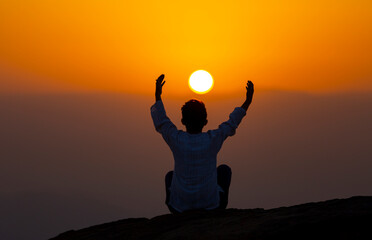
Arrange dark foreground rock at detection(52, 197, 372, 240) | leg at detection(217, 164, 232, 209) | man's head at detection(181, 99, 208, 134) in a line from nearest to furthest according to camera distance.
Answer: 1. dark foreground rock at detection(52, 197, 372, 240)
2. man's head at detection(181, 99, 208, 134)
3. leg at detection(217, 164, 232, 209)

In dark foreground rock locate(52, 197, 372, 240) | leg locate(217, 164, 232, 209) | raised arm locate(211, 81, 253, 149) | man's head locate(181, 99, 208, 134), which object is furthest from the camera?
leg locate(217, 164, 232, 209)

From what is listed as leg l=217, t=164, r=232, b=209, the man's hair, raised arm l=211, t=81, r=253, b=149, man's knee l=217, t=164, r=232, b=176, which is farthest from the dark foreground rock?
the man's hair

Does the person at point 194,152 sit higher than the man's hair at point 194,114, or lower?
lower

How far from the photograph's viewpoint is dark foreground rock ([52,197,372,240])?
5078 mm

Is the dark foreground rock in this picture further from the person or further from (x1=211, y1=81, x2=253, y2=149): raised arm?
(x1=211, y1=81, x2=253, y2=149): raised arm

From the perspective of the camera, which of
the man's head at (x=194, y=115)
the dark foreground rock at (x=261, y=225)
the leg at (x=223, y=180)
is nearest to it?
the dark foreground rock at (x=261, y=225)

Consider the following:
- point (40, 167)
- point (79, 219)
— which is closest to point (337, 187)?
point (79, 219)

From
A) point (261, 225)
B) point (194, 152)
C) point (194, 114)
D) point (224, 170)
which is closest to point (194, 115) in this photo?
point (194, 114)

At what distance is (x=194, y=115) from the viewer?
6.11m

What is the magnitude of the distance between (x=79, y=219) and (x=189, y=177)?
187 metres

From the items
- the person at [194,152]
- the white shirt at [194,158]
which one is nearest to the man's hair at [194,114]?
the person at [194,152]

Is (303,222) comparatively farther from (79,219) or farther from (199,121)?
(79,219)

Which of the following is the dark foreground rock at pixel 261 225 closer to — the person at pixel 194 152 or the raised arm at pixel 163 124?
the person at pixel 194 152

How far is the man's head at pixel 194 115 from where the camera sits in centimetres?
607
